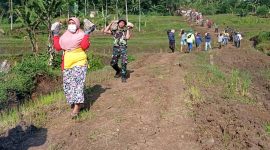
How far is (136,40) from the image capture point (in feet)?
165

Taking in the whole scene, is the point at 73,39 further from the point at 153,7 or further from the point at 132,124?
the point at 153,7

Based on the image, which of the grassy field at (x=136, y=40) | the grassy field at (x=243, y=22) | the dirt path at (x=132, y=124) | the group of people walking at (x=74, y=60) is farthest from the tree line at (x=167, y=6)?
the group of people walking at (x=74, y=60)

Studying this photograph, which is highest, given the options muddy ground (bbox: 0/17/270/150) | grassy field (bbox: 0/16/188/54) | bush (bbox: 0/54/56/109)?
muddy ground (bbox: 0/17/270/150)

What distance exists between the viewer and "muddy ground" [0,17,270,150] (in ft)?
25.4

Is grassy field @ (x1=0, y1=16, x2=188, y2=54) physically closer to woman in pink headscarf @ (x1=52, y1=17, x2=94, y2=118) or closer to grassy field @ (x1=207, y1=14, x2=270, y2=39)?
grassy field @ (x1=207, y1=14, x2=270, y2=39)

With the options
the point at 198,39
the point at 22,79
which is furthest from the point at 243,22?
the point at 22,79

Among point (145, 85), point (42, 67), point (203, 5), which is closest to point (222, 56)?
point (42, 67)

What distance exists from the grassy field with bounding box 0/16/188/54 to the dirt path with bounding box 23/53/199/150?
29070 mm

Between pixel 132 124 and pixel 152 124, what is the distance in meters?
0.33

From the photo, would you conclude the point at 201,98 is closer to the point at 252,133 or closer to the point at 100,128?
the point at 252,133

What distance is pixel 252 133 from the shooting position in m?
8.59

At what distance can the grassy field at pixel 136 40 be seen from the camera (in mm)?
42875

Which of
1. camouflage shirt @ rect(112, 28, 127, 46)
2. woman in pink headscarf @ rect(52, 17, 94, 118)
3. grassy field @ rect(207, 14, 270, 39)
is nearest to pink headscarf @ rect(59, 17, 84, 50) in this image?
woman in pink headscarf @ rect(52, 17, 94, 118)

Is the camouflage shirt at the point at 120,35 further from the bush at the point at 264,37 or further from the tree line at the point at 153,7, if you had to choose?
the tree line at the point at 153,7
